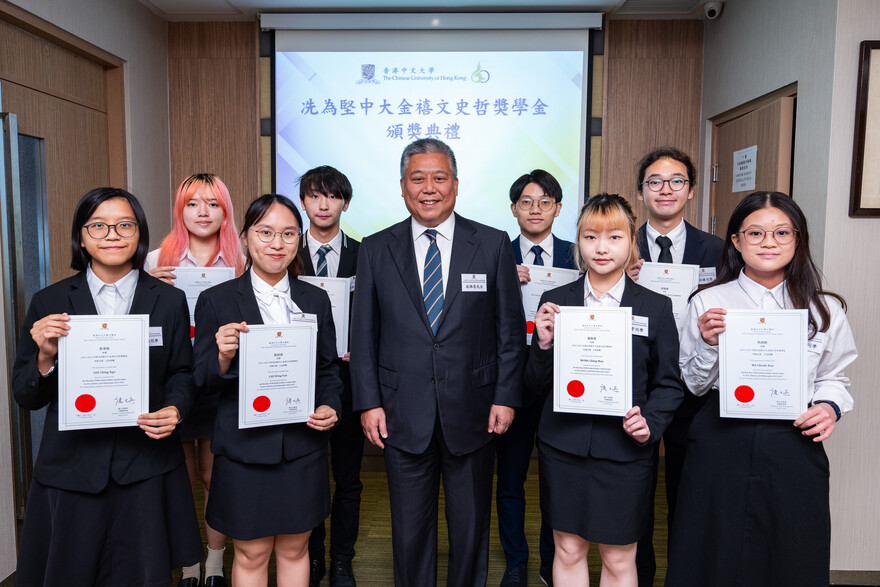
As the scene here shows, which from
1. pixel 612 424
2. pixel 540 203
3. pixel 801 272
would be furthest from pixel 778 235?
pixel 540 203

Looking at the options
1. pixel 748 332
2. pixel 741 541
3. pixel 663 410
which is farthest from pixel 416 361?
pixel 741 541

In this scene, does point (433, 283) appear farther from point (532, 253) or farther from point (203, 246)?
point (203, 246)

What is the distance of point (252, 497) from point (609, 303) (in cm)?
132

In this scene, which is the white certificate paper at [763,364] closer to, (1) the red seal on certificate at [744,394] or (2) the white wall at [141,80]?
(1) the red seal on certificate at [744,394]

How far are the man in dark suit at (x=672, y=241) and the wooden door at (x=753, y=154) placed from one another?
1.27 metres

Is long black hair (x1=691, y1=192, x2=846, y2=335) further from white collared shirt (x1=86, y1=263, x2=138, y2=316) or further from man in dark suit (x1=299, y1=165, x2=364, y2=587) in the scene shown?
white collared shirt (x1=86, y1=263, x2=138, y2=316)

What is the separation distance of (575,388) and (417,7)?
349 centimetres

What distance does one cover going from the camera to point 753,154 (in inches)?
144

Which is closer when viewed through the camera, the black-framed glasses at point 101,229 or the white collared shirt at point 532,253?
the black-framed glasses at point 101,229

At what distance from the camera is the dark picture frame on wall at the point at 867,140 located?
2.56 m

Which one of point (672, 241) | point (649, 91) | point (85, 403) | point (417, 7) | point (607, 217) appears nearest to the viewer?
point (85, 403)

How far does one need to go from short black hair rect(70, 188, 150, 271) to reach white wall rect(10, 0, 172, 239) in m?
2.26

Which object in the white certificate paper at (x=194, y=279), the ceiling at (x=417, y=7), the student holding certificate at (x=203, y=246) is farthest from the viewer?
the ceiling at (x=417, y=7)

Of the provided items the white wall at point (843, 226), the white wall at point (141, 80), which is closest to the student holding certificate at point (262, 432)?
the white wall at point (843, 226)
